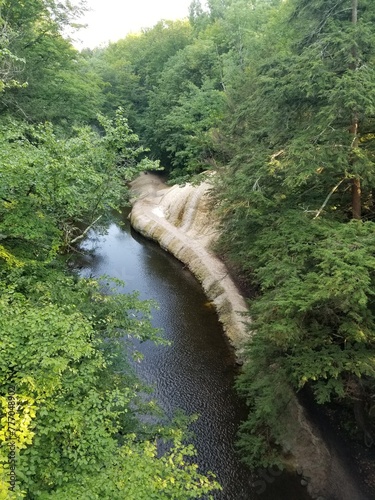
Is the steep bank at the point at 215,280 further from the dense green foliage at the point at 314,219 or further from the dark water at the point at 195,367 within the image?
the dense green foliage at the point at 314,219

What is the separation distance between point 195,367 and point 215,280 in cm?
566

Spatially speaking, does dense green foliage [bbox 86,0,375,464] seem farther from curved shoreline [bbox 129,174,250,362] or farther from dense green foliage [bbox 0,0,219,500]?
curved shoreline [bbox 129,174,250,362]

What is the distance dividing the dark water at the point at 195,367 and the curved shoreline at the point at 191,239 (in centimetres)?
54

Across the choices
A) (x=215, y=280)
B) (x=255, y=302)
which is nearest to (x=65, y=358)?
(x=255, y=302)

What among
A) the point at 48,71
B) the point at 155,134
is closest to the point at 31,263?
the point at 48,71

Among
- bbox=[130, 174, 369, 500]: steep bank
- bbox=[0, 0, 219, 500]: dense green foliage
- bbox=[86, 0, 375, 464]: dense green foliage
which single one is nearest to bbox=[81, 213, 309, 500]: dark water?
bbox=[130, 174, 369, 500]: steep bank

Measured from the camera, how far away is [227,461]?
9523 millimetres

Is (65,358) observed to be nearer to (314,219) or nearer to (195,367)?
(314,219)

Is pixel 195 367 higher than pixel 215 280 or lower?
lower

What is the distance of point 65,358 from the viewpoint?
508 centimetres

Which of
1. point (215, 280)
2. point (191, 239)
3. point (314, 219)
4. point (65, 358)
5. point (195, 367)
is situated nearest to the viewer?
point (65, 358)

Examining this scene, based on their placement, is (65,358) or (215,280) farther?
(215,280)

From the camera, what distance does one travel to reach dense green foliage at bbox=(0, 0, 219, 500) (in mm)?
4379

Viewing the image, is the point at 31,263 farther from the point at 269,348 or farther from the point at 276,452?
the point at 276,452
